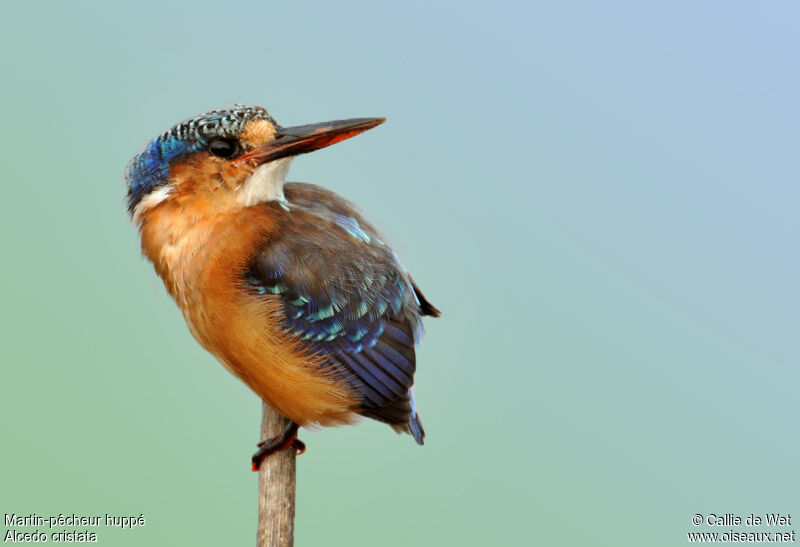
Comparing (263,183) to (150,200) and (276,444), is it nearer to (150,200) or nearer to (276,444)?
(150,200)

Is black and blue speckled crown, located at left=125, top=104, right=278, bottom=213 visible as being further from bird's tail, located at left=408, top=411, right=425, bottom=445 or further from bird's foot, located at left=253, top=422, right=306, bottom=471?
bird's tail, located at left=408, top=411, right=425, bottom=445

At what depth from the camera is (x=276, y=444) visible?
12.6 ft

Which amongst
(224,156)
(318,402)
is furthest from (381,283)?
(224,156)

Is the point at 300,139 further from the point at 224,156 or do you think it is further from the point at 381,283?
the point at 381,283

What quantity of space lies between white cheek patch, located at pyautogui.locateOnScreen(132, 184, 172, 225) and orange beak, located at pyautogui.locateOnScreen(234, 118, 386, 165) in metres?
0.30

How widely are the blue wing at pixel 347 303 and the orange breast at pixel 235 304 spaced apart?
0.17 ft

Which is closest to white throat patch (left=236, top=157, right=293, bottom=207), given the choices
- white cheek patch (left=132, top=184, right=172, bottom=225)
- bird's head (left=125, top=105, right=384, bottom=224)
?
bird's head (left=125, top=105, right=384, bottom=224)

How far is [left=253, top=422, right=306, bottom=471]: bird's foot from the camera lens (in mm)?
3844

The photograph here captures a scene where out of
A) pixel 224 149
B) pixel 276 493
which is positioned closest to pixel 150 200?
pixel 224 149

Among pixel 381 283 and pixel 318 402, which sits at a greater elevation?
pixel 381 283

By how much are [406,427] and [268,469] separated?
0.57 m

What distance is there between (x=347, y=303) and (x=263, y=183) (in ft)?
1.80

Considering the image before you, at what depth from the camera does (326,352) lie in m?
3.71

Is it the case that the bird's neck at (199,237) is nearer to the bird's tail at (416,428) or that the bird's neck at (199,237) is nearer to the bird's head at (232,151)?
the bird's head at (232,151)
